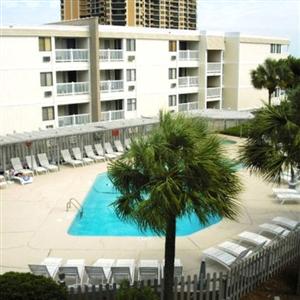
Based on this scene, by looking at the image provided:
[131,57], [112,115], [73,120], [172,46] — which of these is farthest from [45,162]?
[172,46]

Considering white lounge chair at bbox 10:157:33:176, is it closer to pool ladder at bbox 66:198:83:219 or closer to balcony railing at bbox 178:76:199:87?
pool ladder at bbox 66:198:83:219

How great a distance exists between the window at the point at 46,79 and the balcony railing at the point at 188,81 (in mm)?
13866

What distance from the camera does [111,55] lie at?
36125 mm

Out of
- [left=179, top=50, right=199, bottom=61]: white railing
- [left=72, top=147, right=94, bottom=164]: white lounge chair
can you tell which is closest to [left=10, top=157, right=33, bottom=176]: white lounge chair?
[left=72, top=147, right=94, bottom=164]: white lounge chair

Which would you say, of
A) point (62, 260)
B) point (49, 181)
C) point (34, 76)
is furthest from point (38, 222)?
point (34, 76)

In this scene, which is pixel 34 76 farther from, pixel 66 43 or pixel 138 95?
pixel 138 95

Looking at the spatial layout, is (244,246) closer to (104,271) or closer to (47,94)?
(104,271)

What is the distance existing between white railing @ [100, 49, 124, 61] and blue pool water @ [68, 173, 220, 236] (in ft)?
50.7

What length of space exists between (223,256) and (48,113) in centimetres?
2147

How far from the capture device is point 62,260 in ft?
46.3

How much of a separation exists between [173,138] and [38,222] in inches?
419

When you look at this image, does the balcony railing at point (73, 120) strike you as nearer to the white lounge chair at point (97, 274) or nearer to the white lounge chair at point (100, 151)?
the white lounge chair at point (100, 151)

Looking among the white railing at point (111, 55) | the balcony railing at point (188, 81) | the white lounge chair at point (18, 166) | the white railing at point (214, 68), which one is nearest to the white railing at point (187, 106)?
the balcony railing at point (188, 81)

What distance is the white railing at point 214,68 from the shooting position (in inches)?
1745
